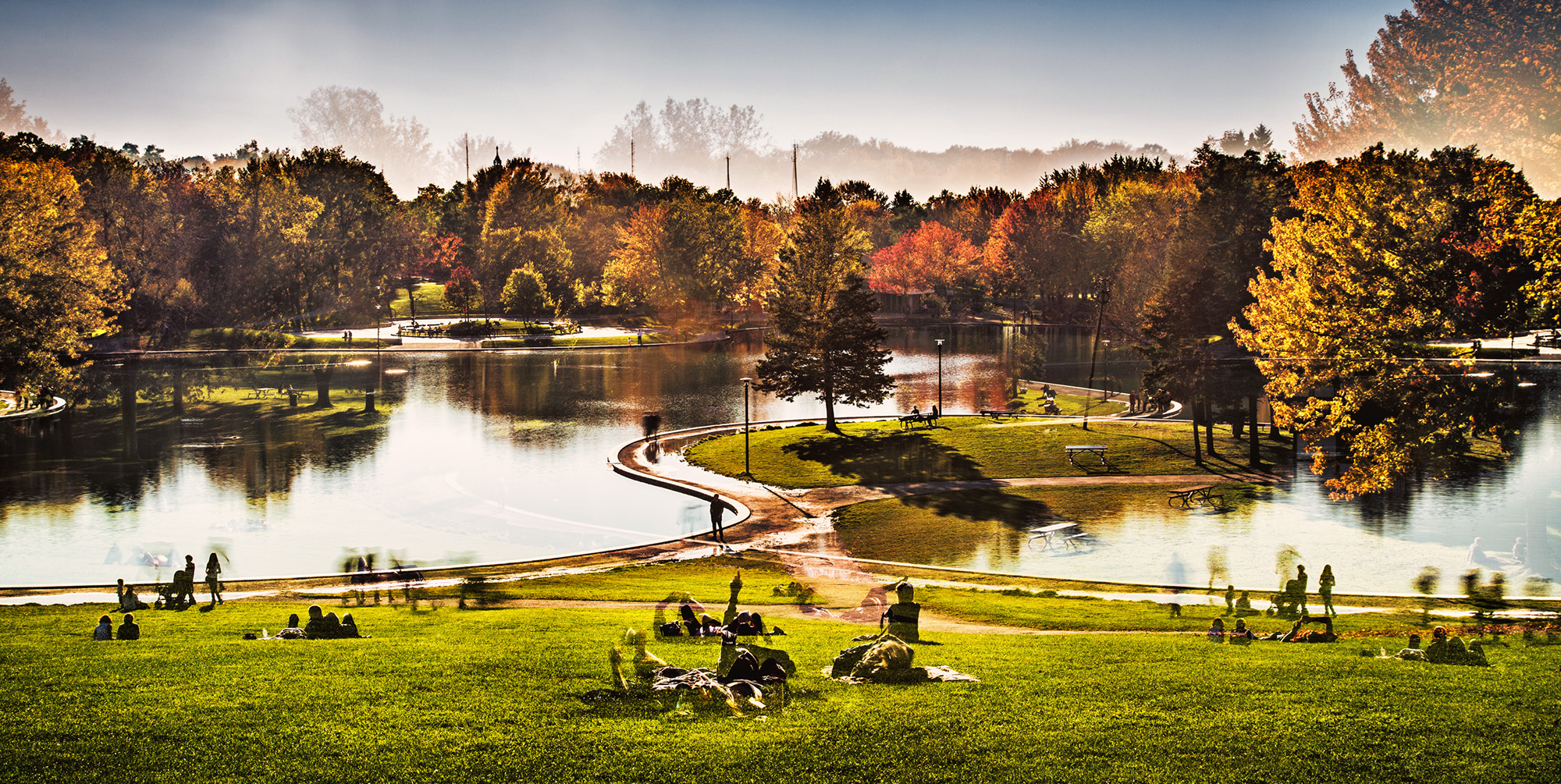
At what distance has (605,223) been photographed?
143 metres

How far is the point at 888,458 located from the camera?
1646 inches

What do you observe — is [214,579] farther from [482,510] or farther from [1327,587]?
[1327,587]

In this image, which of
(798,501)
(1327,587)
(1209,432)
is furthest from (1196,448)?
(1327,587)

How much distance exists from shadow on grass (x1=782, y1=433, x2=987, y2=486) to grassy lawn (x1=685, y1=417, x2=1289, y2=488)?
38 millimetres

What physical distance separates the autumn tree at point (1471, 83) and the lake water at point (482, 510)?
28.9 m

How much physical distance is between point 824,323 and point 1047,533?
71.3ft

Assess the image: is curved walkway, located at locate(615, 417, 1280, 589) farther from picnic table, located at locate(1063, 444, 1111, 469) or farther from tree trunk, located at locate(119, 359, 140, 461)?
tree trunk, located at locate(119, 359, 140, 461)

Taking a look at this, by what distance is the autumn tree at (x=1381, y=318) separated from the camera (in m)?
31.6

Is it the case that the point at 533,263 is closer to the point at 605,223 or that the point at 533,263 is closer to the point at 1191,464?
the point at 605,223

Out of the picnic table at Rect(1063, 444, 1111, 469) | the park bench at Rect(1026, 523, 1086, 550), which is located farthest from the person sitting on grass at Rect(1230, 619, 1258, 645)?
the picnic table at Rect(1063, 444, 1111, 469)

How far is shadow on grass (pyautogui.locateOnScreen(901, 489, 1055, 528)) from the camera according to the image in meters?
32.6

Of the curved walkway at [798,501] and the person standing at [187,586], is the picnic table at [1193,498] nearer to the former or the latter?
the curved walkway at [798,501]

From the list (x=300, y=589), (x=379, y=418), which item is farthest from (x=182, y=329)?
(x=300, y=589)

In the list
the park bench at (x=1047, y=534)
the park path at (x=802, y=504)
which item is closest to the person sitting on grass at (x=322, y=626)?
the park path at (x=802, y=504)
